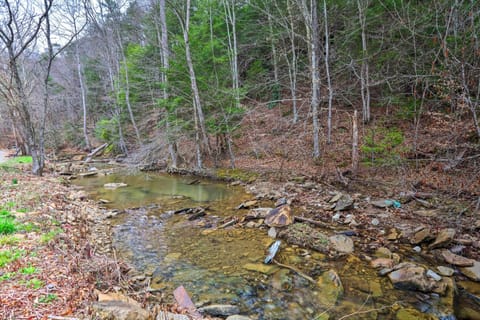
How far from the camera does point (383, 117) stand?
451 inches

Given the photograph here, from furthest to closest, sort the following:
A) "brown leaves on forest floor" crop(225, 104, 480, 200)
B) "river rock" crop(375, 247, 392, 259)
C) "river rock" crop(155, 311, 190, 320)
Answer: "brown leaves on forest floor" crop(225, 104, 480, 200)
"river rock" crop(375, 247, 392, 259)
"river rock" crop(155, 311, 190, 320)

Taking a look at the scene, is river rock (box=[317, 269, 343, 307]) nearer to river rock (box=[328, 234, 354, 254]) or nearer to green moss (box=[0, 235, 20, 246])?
river rock (box=[328, 234, 354, 254])

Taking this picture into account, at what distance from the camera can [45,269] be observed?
9.84 feet

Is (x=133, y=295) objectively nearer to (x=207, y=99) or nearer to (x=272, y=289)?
(x=272, y=289)

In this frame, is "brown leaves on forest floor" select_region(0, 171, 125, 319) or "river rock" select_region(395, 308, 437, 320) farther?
"river rock" select_region(395, 308, 437, 320)

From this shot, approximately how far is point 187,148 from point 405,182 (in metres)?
9.82

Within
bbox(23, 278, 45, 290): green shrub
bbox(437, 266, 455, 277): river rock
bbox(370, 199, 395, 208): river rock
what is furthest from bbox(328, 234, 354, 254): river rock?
bbox(23, 278, 45, 290): green shrub

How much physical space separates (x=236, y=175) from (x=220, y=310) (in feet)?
24.9

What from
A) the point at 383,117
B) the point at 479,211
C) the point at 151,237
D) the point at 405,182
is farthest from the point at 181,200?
the point at 383,117

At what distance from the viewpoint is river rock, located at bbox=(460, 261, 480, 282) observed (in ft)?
12.1

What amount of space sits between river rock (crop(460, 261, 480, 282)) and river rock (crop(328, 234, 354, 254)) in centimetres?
164

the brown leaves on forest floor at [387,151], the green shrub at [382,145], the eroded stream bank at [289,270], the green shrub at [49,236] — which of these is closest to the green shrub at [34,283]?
the green shrub at [49,236]

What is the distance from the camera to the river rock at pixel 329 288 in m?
3.34

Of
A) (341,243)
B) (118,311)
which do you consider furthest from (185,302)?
(341,243)
